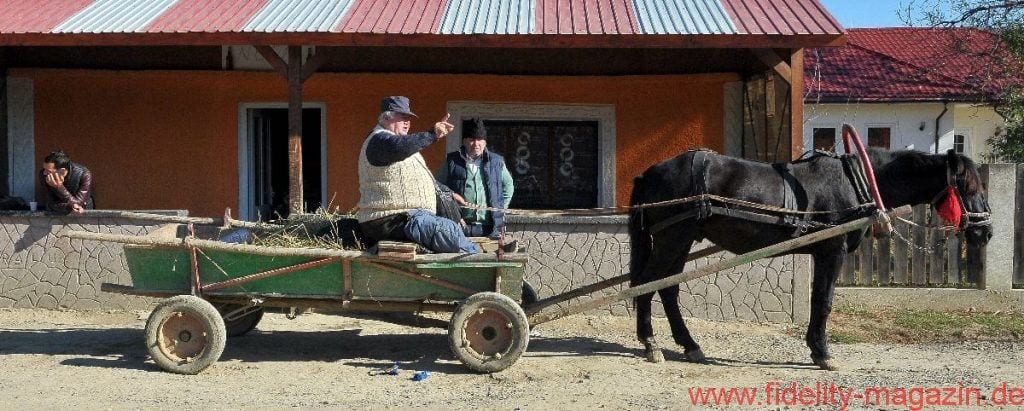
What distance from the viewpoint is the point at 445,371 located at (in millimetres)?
6383

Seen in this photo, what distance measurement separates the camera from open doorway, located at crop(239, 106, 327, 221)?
1040 centimetres

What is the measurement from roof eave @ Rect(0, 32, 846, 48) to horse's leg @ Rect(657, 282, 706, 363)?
2.53 m

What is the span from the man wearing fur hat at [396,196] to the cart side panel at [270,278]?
392 millimetres

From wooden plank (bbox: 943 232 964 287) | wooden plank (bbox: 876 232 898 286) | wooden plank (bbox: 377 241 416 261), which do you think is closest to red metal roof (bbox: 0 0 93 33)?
wooden plank (bbox: 377 241 416 261)

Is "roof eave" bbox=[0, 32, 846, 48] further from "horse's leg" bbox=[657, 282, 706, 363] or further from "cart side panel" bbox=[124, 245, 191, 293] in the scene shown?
"cart side panel" bbox=[124, 245, 191, 293]

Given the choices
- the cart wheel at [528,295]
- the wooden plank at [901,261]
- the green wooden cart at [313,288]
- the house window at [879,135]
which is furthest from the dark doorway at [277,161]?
the house window at [879,135]

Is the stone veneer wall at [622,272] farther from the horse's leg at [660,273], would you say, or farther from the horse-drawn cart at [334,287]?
the horse-drawn cart at [334,287]

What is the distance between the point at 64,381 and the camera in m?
6.03

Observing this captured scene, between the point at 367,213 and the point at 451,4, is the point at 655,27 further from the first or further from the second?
the point at 367,213

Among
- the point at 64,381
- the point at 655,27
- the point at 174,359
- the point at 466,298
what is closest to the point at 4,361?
the point at 64,381

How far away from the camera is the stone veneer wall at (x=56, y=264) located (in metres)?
8.77

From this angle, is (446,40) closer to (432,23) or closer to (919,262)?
(432,23)

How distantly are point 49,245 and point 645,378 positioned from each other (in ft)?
18.8

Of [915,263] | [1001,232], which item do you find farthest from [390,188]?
[1001,232]
